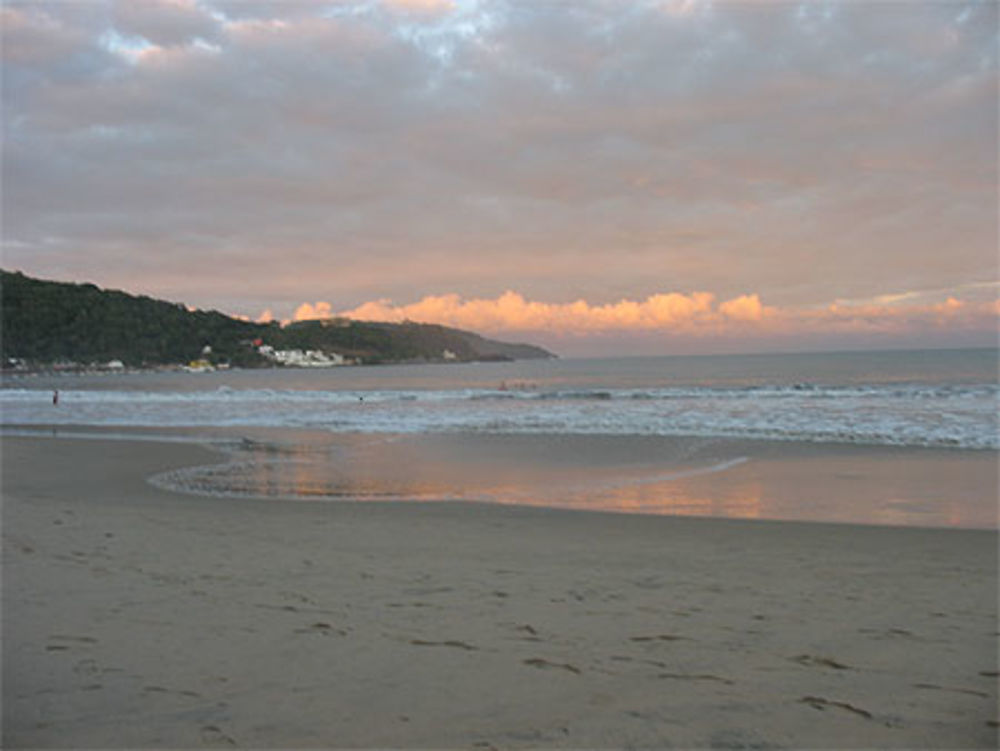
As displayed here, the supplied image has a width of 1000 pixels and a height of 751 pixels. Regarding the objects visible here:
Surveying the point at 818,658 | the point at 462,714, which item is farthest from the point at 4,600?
the point at 818,658

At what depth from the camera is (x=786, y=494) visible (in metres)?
10.0

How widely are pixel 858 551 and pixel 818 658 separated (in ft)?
10.6

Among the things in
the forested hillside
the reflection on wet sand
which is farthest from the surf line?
the forested hillside

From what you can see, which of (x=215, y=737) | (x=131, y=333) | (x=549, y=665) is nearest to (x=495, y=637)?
(x=549, y=665)

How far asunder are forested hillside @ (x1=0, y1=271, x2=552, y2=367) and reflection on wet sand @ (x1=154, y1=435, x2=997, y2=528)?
357ft

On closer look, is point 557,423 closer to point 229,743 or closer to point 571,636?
point 571,636

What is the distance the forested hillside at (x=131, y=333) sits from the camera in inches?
4326

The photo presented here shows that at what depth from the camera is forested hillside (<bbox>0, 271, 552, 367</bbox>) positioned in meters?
110

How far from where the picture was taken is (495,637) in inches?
161

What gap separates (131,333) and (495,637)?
455 ft

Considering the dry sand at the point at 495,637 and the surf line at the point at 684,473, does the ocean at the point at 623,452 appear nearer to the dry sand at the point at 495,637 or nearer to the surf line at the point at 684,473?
the surf line at the point at 684,473

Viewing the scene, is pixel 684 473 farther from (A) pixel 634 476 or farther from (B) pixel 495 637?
(B) pixel 495 637

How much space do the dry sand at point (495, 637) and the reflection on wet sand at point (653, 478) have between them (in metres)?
1.60

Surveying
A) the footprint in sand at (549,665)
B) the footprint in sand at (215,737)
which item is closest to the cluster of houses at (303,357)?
the footprint in sand at (549,665)
